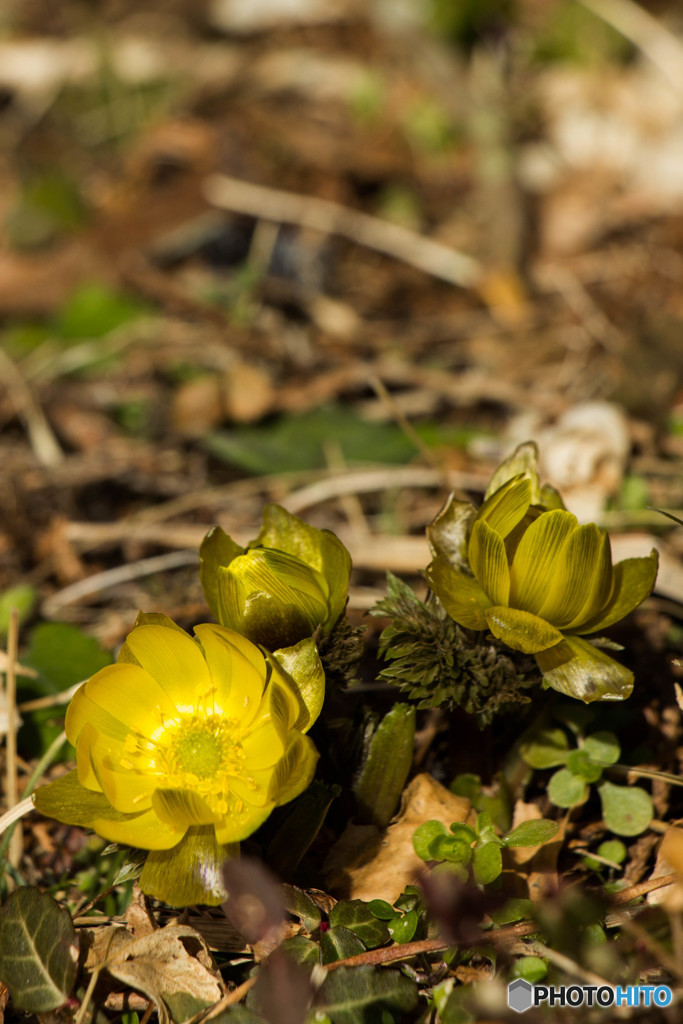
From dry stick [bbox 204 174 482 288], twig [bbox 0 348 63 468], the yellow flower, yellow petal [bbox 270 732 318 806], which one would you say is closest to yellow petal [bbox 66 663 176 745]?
the yellow flower

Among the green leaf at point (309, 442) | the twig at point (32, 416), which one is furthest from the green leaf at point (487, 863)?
the twig at point (32, 416)

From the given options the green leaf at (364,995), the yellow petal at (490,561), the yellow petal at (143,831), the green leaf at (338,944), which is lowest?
the green leaf at (338,944)

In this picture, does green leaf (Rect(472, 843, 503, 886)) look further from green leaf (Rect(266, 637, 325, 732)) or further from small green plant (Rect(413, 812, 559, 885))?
green leaf (Rect(266, 637, 325, 732))

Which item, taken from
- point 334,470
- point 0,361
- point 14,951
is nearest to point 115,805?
point 14,951

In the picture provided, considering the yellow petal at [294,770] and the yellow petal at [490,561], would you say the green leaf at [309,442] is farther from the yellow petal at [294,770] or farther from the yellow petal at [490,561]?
the yellow petal at [294,770]

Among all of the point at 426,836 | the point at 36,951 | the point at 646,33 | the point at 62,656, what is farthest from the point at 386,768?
the point at 646,33

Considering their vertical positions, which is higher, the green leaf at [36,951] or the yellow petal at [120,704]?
the yellow petal at [120,704]
